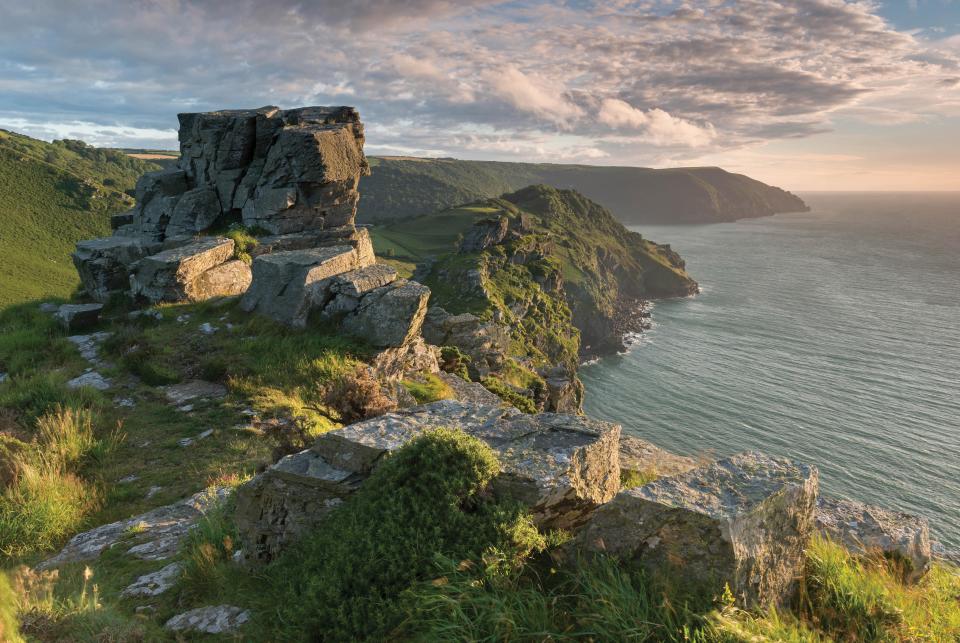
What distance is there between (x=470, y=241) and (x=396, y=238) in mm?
58147

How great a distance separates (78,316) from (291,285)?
9.18 meters

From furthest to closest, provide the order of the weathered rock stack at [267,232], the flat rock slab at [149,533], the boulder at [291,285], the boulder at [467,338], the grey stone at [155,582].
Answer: the boulder at [467,338] → the weathered rock stack at [267,232] → the boulder at [291,285] → the flat rock slab at [149,533] → the grey stone at [155,582]

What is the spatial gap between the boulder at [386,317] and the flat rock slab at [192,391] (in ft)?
13.6

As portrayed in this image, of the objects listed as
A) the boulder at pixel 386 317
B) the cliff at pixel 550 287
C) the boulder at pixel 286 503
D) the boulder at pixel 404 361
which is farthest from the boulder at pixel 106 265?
the cliff at pixel 550 287

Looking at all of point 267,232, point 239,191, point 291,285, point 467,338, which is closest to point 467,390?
point 291,285

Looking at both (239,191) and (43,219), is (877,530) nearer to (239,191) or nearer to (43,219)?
(239,191)

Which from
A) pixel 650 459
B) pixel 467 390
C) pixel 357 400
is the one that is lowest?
pixel 650 459

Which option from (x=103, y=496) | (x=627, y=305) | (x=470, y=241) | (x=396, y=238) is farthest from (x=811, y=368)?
(x=396, y=238)

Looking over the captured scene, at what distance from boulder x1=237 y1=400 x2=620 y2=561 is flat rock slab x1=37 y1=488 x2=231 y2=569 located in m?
1.93

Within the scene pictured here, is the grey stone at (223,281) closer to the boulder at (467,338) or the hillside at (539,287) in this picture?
the boulder at (467,338)

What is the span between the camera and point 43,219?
93438 mm

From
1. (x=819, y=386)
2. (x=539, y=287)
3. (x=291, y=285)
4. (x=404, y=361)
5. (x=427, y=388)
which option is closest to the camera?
(x=291, y=285)

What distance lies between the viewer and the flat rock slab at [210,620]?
19.1ft

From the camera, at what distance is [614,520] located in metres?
5.27
